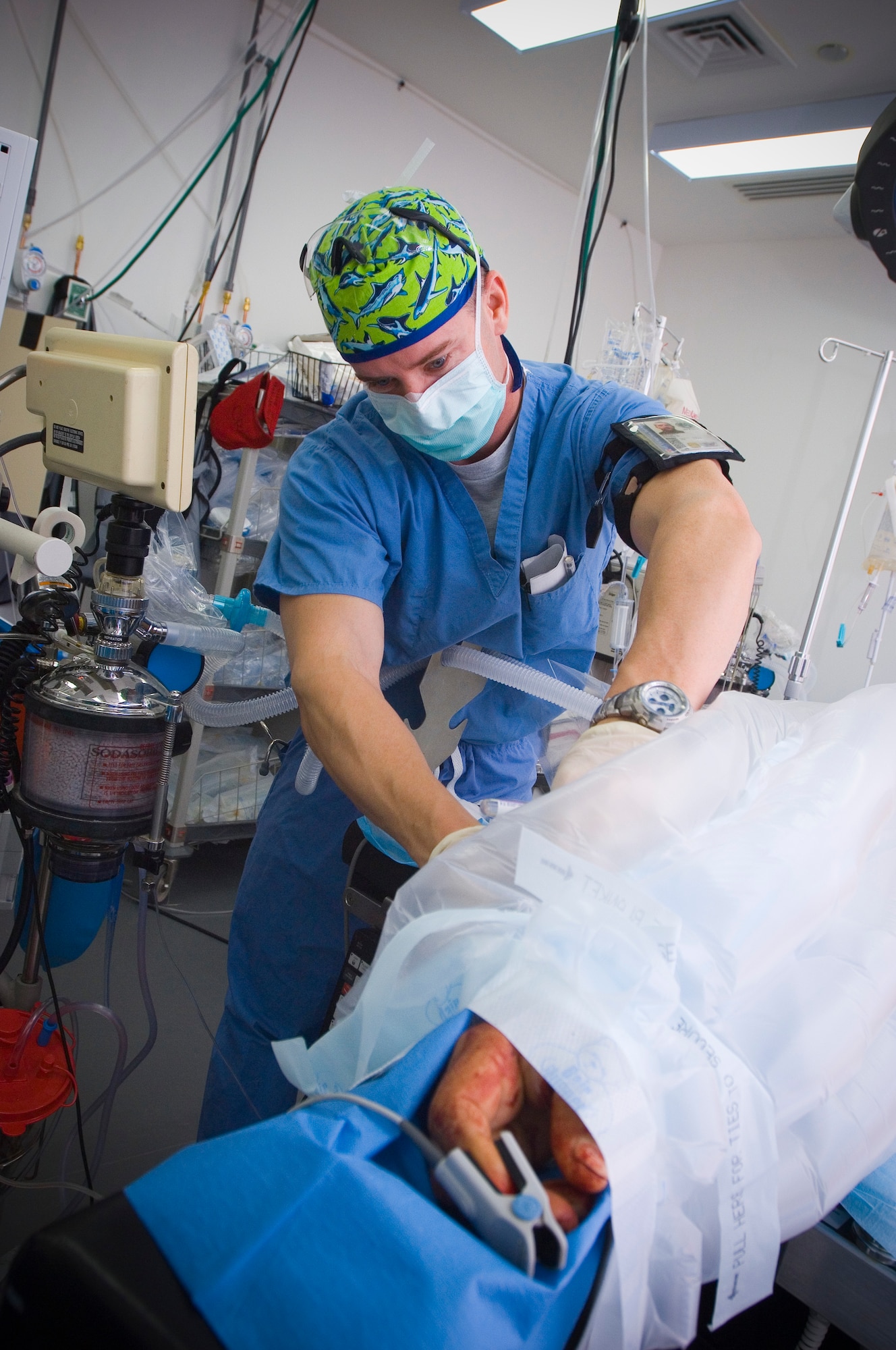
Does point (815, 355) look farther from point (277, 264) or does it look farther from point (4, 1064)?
point (4, 1064)

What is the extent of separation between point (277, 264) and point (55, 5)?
41.2 inches

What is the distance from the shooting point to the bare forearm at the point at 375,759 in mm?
784

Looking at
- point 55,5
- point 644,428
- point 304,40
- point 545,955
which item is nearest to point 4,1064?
point 545,955

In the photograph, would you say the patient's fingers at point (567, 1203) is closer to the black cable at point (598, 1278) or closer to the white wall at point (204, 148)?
the black cable at point (598, 1278)

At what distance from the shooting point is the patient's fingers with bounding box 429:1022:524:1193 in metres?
0.41

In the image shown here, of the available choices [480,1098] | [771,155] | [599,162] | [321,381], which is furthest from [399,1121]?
[771,155]

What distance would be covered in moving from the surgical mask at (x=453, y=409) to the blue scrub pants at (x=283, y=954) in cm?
48

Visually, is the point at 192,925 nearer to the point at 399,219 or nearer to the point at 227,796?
the point at 227,796

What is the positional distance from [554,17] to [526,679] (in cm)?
262

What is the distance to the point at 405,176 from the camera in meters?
1.20

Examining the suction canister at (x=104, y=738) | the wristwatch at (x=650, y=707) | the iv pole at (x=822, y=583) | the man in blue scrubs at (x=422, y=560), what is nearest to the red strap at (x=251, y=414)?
the man in blue scrubs at (x=422, y=560)

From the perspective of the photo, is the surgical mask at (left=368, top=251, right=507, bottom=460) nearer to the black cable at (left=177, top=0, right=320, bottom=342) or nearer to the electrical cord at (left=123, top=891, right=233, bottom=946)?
the electrical cord at (left=123, top=891, right=233, bottom=946)

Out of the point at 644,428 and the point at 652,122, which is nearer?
the point at 644,428

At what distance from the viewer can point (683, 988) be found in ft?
1.63
